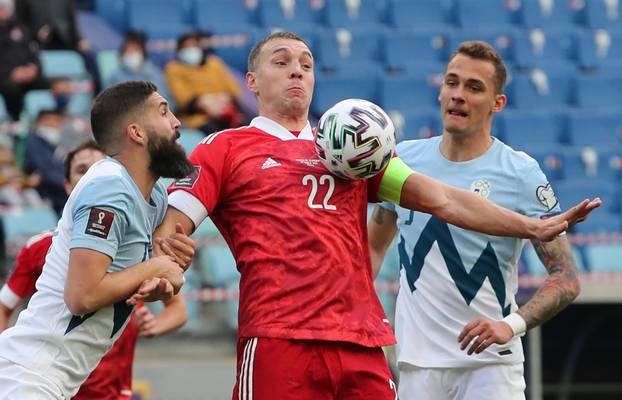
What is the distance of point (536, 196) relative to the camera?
20.1ft

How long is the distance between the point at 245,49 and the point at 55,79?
2.59m

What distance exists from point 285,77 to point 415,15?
36.4ft

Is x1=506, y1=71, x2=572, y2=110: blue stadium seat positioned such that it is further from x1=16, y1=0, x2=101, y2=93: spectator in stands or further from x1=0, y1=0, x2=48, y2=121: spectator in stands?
x1=0, y1=0, x2=48, y2=121: spectator in stands

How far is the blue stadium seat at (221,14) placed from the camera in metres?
15.4

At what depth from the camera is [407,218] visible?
634 cm

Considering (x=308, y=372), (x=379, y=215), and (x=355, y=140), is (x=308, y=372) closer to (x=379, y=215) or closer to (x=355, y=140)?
(x=355, y=140)

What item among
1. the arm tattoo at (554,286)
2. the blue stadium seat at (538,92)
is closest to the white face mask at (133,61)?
the blue stadium seat at (538,92)

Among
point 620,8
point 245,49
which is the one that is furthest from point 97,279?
point 620,8

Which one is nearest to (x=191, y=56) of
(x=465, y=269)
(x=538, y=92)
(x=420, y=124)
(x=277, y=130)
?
(x=420, y=124)

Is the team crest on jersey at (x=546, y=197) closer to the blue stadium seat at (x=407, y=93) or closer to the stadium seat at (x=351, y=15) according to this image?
the blue stadium seat at (x=407, y=93)

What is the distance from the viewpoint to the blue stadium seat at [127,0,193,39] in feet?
49.5

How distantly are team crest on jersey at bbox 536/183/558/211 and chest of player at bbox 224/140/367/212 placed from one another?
1083 millimetres

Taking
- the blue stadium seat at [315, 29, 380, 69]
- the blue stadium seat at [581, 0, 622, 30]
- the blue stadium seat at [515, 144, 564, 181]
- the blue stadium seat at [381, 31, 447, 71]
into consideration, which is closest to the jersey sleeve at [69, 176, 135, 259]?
the blue stadium seat at [515, 144, 564, 181]

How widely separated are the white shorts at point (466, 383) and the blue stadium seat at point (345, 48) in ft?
30.1
